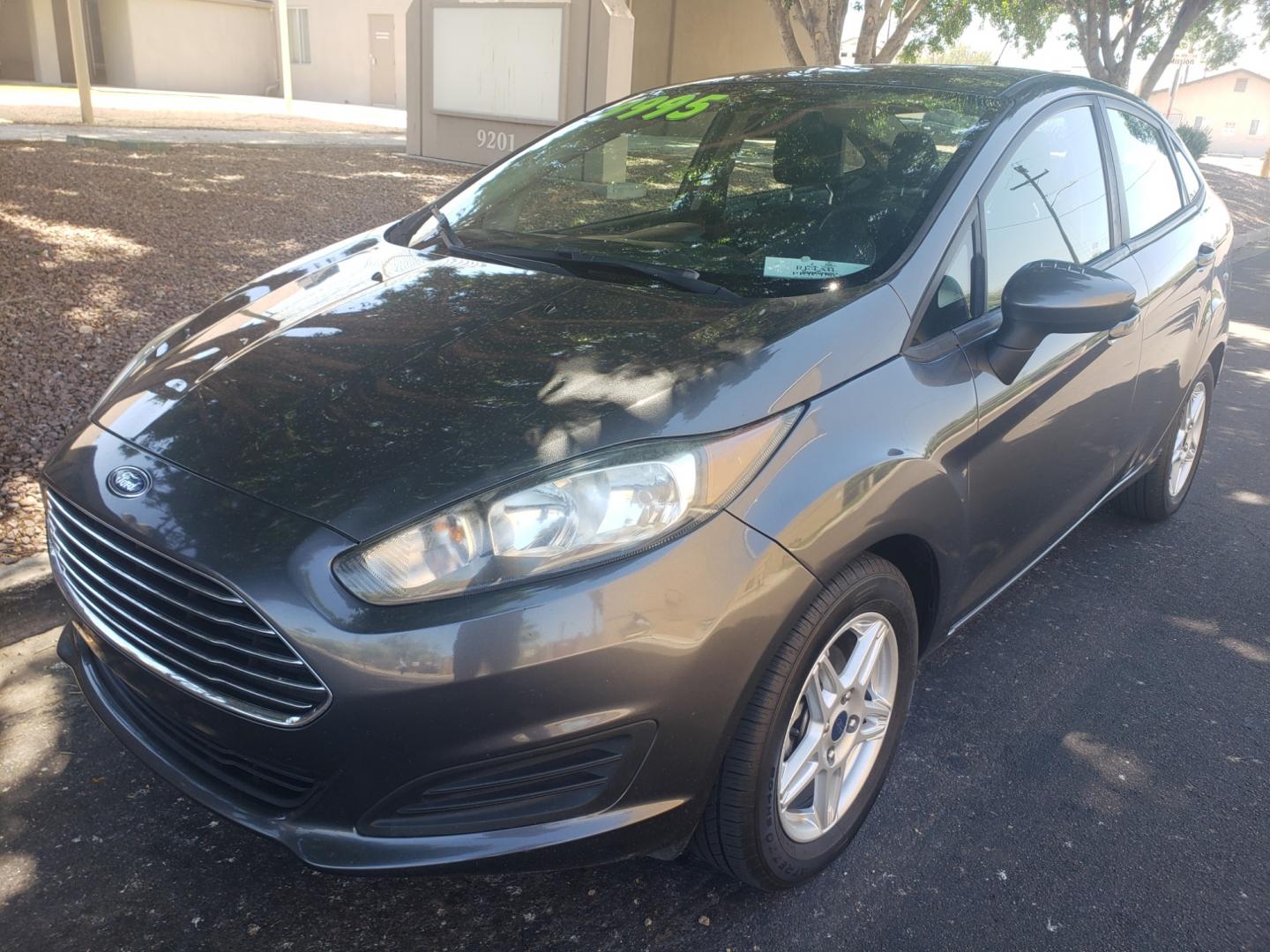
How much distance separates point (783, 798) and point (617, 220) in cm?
196

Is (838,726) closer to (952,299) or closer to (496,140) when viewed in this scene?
(952,299)

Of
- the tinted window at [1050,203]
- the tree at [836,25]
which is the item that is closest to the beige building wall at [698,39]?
the tree at [836,25]

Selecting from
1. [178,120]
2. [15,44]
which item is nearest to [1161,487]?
[178,120]

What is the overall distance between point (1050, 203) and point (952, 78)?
56 centimetres

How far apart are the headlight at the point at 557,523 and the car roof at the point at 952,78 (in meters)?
1.84

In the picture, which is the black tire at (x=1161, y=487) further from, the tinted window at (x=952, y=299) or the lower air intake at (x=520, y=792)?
the lower air intake at (x=520, y=792)

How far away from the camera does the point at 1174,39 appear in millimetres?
15828

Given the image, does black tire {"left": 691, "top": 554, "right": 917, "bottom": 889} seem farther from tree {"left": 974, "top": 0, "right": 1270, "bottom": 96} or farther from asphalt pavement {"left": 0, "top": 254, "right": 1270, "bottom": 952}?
tree {"left": 974, "top": 0, "right": 1270, "bottom": 96}

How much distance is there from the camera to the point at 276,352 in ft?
8.05

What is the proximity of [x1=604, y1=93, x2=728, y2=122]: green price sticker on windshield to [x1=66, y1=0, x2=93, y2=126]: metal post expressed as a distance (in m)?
10.6

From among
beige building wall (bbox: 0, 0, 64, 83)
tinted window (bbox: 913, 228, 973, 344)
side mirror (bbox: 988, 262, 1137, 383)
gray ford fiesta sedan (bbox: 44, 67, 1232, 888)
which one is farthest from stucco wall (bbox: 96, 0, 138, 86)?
side mirror (bbox: 988, 262, 1137, 383)

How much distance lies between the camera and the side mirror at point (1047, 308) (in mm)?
2508

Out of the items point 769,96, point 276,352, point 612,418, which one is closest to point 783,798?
point 612,418

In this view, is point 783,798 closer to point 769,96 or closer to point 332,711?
point 332,711
